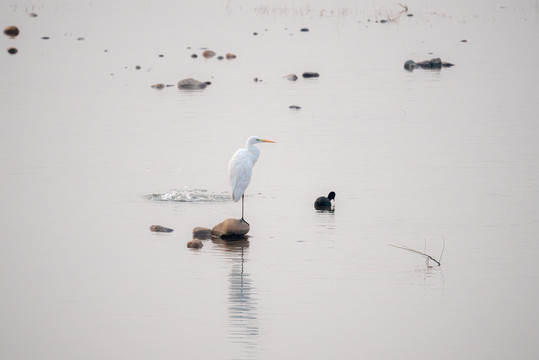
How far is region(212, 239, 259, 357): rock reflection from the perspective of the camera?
32.1 ft

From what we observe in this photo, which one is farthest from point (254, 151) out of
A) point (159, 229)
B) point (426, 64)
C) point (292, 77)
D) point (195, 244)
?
point (426, 64)

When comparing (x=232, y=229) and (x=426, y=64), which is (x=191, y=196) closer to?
(x=232, y=229)

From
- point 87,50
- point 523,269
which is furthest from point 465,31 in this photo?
point 523,269

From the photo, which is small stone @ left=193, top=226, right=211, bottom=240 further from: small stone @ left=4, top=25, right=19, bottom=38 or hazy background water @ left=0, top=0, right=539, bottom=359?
small stone @ left=4, top=25, right=19, bottom=38

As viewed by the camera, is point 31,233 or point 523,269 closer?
point 523,269

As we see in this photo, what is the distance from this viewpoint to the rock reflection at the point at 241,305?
32.1 feet

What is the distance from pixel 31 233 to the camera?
13.9 metres

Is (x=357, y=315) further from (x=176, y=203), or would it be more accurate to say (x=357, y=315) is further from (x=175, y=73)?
(x=175, y=73)

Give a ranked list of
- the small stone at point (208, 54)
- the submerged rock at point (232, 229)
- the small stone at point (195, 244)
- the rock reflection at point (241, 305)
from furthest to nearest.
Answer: the small stone at point (208, 54) → the submerged rock at point (232, 229) → the small stone at point (195, 244) → the rock reflection at point (241, 305)

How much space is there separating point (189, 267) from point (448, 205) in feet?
18.2

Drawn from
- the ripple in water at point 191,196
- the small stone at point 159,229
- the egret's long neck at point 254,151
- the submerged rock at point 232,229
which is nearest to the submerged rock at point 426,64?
the ripple in water at point 191,196

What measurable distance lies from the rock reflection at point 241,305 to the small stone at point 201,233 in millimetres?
524

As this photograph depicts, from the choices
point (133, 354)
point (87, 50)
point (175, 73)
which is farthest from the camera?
point (87, 50)

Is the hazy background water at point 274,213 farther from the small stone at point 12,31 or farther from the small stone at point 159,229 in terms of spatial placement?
the small stone at point 12,31
